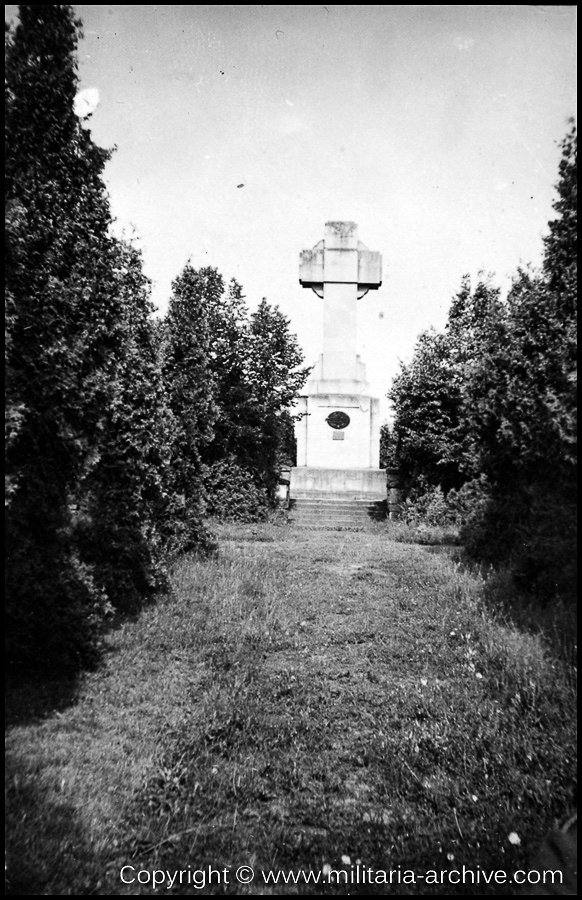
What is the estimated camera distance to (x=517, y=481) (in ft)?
17.6

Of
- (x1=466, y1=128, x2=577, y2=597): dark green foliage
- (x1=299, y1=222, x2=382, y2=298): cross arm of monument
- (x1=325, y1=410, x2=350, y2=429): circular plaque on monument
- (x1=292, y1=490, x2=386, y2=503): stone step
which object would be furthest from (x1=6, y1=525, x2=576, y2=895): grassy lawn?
(x1=299, y1=222, x2=382, y2=298): cross arm of monument

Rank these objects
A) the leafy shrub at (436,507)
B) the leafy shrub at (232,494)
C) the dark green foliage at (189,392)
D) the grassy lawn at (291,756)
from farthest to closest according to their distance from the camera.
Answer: the leafy shrub at (232,494) < the leafy shrub at (436,507) < the dark green foliage at (189,392) < the grassy lawn at (291,756)

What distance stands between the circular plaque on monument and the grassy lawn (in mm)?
13387

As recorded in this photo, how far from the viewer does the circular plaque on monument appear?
18656 mm

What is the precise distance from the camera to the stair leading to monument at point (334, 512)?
14.2 metres

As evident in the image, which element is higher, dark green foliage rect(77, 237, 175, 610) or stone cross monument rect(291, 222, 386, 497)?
stone cross monument rect(291, 222, 386, 497)

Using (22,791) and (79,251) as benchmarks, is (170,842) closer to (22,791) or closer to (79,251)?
(22,791)

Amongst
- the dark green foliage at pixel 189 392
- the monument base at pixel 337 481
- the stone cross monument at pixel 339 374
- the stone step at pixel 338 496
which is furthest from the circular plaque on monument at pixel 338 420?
the dark green foliage at pixel 189 392

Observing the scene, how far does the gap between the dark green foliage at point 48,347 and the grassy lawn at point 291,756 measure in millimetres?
597

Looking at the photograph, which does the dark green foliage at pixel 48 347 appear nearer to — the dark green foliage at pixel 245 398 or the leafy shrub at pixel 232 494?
the dark green foliage at pixel 245 398

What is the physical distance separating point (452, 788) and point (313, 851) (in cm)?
101

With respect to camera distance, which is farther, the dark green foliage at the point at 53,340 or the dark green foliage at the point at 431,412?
the dark green foliage at the point at 431,412

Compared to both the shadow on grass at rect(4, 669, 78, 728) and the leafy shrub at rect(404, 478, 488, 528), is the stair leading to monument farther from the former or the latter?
the shadow on grass at rect(4, 669, 78, 728)

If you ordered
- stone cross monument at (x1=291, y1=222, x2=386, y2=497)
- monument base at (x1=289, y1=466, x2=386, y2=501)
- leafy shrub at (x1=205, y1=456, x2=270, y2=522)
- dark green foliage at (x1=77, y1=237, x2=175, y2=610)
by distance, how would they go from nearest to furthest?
dark green foliage at (x1=77, y1=237, x2=175, y2=610) → leafy shrub at (x1=205, y1=456, x2=270, y2=522) → monument base at (x1=289, y1=466, x2=386, y2=501) → stone cross monument at (x1=291, y1=222, x2=386, y2=497)
